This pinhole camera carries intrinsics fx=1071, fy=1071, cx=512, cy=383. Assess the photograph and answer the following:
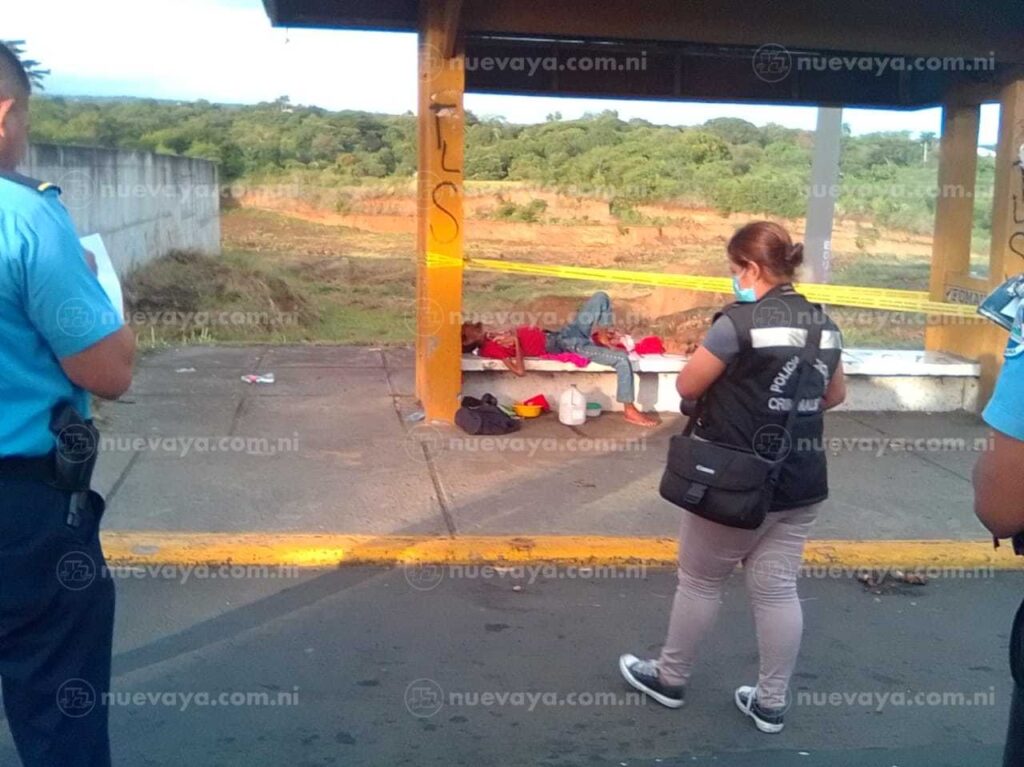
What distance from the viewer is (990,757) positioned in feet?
12.7

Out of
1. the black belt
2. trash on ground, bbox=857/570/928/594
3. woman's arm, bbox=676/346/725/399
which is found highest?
woman's arm, bbox=676/346/725/399

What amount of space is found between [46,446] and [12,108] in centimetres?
78

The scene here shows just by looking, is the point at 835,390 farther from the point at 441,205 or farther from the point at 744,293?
the point at 441,205

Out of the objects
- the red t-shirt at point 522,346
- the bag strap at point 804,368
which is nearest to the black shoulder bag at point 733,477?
the bag strap at point 804,368

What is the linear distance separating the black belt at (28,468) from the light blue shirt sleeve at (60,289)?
0.25 meters

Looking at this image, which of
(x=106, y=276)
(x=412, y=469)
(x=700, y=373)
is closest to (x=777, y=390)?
(x=700, y=373)

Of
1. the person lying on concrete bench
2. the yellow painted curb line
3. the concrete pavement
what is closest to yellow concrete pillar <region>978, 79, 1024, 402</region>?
the concrete pavement

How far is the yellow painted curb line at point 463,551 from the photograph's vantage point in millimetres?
5457

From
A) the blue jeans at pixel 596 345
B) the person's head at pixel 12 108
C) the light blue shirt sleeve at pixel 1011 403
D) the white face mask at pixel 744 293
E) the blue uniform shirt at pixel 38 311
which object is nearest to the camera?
the light blue shirt sleeve at pixel 1011 403

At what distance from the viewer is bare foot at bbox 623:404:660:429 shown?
8.33 m

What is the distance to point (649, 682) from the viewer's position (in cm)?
416

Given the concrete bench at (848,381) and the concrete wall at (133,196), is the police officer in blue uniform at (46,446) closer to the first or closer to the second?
the concrete bench at (848,381)

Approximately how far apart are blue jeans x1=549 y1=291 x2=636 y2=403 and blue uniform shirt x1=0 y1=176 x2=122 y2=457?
20.0 feet

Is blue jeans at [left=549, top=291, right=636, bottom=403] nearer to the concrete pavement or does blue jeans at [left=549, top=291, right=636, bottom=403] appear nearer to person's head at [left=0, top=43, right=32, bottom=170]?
the concrete pavement
